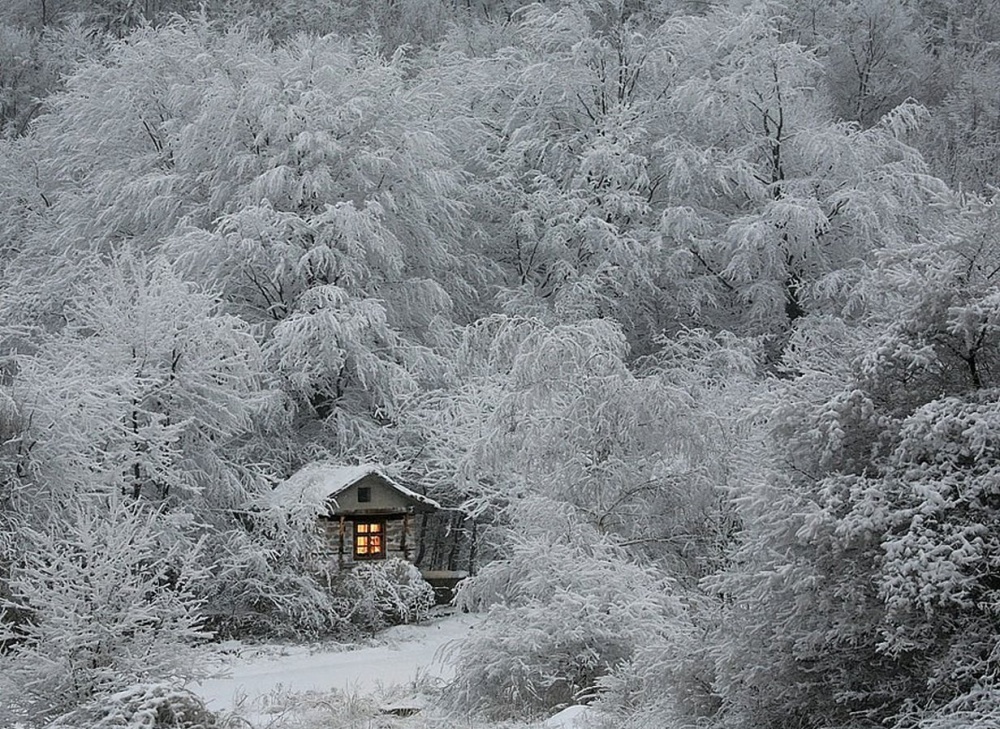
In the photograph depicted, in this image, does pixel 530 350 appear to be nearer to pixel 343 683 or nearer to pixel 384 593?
pixel 343 683

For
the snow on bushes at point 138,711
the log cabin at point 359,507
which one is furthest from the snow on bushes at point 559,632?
the log cabin at point 359,507

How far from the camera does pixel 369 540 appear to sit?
1934cm

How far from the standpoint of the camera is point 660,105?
24828 mm

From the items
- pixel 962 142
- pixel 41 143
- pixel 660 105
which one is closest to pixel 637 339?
pixel 660 105

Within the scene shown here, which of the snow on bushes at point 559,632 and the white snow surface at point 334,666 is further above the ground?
the snow on bushes at point 559,632

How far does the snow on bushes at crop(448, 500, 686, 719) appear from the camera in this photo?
11094 mm

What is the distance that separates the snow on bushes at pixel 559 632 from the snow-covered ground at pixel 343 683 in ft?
1.91

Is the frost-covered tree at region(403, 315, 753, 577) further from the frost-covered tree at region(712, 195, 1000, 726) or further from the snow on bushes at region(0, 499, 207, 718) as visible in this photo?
the snow on bushes at region(0, 499, 207, 718)

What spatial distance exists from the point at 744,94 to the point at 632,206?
318 centimetres

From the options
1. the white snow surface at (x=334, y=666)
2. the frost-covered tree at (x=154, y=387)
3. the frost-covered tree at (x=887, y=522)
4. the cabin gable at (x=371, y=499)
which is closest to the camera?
the frost-covered tree at (x=887, y=522)

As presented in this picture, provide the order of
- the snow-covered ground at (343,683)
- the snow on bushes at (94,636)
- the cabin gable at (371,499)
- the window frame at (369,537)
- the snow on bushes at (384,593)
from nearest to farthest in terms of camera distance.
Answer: the snow on bushes at (94,636), the snow-covered ground at (343,683), the snow on bushes at (384,593), the cabin gable at (371,499), the window frame at (369,537)

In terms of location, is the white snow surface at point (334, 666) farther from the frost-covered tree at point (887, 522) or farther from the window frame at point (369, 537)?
the frost-covered tree at point (887, 522)

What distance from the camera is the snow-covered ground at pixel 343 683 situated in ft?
34.7

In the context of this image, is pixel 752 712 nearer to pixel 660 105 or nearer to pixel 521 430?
pixel 521 430
